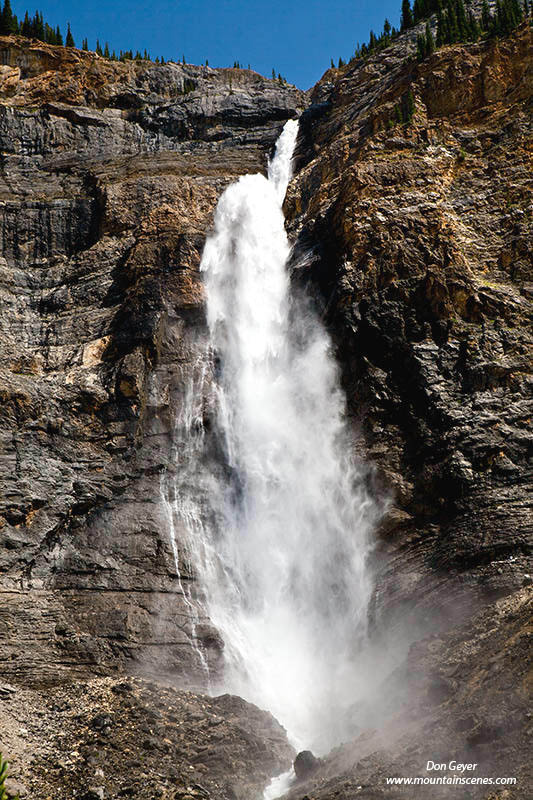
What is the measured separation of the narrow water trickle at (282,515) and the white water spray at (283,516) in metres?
0.04

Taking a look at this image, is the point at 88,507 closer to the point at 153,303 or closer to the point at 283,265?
the point at 153,303

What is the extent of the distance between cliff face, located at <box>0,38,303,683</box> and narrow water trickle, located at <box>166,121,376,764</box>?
1.54 meters

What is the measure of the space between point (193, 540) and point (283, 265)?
48.3 ft

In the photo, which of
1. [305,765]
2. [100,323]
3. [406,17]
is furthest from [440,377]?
[406,17]

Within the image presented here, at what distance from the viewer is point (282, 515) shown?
24.2 m

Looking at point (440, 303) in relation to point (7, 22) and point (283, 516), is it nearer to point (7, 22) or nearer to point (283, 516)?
point (283, 516)

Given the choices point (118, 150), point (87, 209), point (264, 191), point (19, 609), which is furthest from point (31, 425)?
point (118, 150)

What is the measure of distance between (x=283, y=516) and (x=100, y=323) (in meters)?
13.2

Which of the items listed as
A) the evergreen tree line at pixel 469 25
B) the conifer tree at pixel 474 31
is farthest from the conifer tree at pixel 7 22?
the conifer tree at pixel 474 31

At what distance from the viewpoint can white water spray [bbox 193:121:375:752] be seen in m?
20.3

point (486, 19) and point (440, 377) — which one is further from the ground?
point (486, 19)

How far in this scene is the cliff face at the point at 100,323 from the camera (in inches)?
821

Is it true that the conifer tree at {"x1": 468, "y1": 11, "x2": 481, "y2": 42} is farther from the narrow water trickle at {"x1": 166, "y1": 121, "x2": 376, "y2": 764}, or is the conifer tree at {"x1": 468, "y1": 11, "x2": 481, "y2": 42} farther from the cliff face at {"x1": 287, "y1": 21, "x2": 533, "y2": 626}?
the narrow water trickle at {"x1": 166, "y1": 121, "x2": 376, "y2": 764}

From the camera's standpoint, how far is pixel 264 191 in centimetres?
3672
